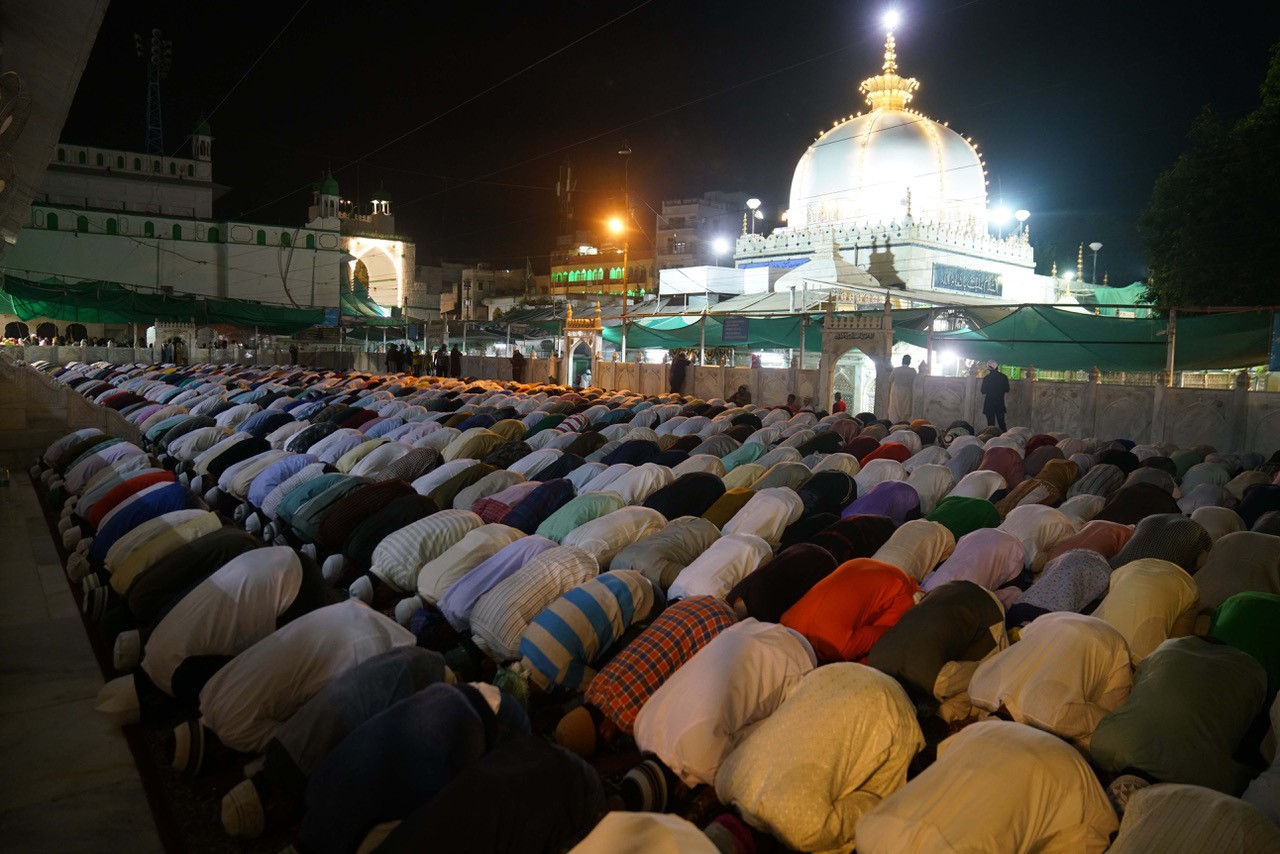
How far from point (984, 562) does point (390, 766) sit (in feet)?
13.4

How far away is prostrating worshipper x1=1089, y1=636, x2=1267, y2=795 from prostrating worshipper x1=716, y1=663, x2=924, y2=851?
0.87 m

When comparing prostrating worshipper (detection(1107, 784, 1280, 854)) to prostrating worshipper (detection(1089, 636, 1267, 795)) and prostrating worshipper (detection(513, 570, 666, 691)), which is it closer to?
prostrating worshipper (detection(1089, 636, 1267, 795))

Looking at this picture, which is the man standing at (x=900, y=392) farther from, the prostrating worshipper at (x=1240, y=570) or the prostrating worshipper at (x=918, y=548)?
the prostrating worshipper at (x=1240, y=570)

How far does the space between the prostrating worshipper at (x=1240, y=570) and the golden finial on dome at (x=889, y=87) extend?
28.7m

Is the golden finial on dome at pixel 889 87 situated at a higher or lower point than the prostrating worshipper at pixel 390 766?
higher

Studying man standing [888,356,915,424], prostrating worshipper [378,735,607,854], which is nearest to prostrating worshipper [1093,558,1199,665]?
prostrating worshipper [378,735,607,854]

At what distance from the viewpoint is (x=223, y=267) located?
36.5m

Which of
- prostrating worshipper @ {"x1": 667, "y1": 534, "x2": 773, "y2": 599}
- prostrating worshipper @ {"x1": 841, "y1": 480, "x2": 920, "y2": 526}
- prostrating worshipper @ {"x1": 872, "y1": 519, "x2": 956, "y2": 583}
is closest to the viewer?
prostrating worshipper @ {"x1": 667, "y1": 534, "x2": 773, "y2": 599}

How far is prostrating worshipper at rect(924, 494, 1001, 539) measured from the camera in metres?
6.86

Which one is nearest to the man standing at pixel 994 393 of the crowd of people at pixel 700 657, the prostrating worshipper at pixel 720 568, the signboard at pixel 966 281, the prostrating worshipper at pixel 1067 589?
the crowd of people at pixel 700 657

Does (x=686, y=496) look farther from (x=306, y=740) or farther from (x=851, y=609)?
(x=306, y=740)

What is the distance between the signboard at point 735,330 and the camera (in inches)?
719

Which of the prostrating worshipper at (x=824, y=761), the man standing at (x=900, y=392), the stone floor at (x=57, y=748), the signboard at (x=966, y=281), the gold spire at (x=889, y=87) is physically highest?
the gold spire at (x=889, y=87)

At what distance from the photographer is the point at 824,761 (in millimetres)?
3350
